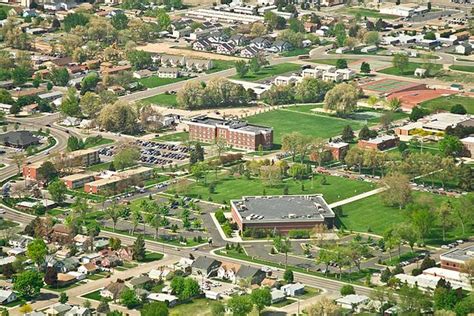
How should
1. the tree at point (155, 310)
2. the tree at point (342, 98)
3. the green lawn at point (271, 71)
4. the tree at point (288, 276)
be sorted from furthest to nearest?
the green lawn at point (271, 71)
the tree at point (342, 98)
the tree at point (288, 276)
the tree at point (155, 310)

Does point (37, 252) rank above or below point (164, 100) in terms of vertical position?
above

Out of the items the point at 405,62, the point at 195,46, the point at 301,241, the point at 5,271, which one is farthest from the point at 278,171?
the point at 195,46

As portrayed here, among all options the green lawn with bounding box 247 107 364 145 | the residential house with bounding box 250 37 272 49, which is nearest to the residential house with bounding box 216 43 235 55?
the residential house with bounding box 250 37 272 49

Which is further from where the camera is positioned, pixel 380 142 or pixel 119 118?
pixel 119 118

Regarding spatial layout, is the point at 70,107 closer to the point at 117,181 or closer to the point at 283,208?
the point at 117,181

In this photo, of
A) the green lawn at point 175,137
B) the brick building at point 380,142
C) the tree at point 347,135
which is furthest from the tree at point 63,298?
the tree at point 347,135

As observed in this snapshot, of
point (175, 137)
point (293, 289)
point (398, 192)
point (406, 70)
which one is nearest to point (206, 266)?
point (293, 289)

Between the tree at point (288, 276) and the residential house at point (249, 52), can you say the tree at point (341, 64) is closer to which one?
the residential house at point (249, 52)

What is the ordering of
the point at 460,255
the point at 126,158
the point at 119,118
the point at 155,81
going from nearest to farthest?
the point at 460,255 < the point at 126,158 < the point at 119,118 < the point at 155,81
